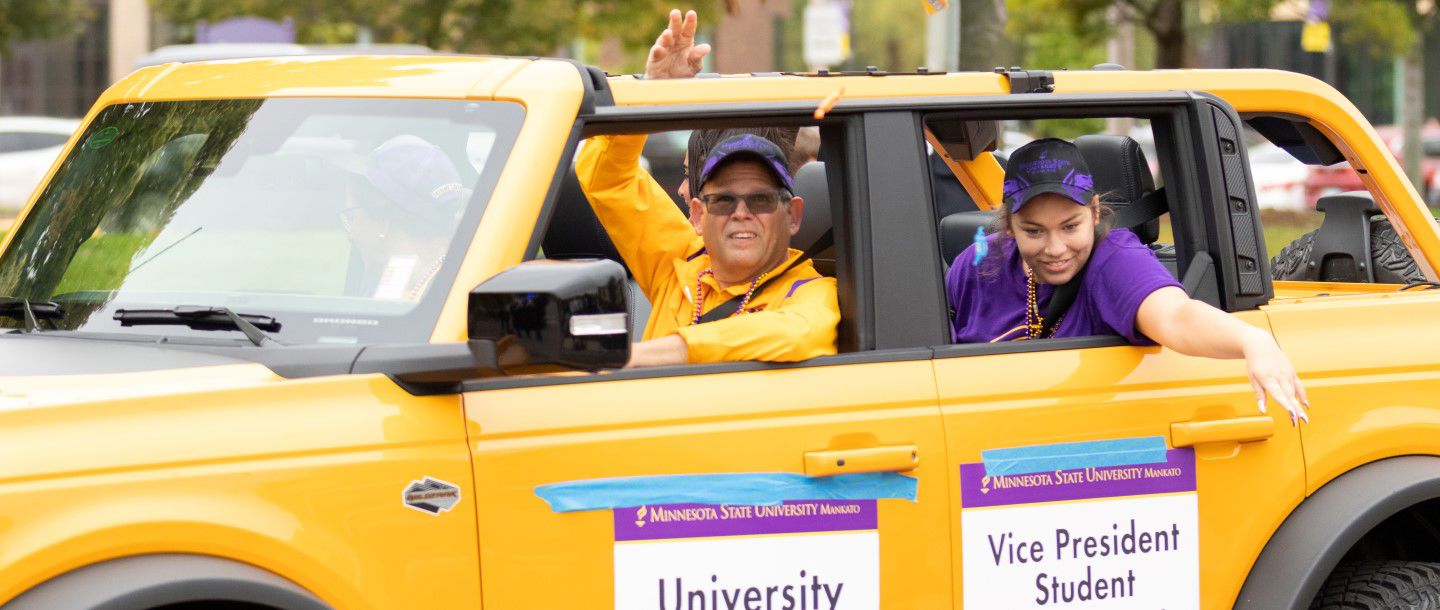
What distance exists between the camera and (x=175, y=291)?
11.2 feet

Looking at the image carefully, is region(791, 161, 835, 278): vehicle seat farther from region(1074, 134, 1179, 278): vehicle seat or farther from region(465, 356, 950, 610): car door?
region(465, 356, 950, 610): car door

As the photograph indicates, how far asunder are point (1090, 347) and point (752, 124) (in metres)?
0.86

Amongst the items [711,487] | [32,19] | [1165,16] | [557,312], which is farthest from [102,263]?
[32,19]

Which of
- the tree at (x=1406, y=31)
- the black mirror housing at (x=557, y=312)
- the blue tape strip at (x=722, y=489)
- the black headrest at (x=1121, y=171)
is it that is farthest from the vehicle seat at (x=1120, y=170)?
the tree at (x=1406, y=31)

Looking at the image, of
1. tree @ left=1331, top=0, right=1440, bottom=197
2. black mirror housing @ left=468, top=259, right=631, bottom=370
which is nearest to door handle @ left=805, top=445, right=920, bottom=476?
black mirror housing @ left=468, top=259, right=631, bottom=370

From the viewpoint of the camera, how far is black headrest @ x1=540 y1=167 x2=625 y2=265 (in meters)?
5.33

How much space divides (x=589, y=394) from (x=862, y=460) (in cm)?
54

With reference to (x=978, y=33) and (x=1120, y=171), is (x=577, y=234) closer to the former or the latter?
(x=1120, y=171)

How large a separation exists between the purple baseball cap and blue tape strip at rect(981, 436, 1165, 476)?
0.89m

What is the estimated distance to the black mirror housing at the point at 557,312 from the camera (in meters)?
2.98

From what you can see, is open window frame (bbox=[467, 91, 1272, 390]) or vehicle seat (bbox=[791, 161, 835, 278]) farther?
vehicle seat (bbox=[791, 161, 835, 278])

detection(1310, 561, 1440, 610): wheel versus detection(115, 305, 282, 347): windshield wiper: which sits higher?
detection(115, 305, 282, 347): windshield wiper

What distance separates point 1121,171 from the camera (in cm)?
471

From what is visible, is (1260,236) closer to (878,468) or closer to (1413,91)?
(878,468)
